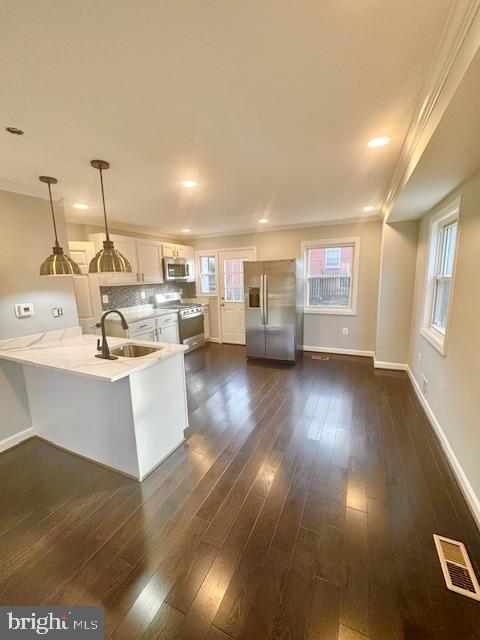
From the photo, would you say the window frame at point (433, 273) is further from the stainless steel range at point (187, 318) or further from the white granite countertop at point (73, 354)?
the stainless steel range at point (187, 318)

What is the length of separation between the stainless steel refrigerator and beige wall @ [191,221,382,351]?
55 cm

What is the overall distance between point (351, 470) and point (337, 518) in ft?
1.54

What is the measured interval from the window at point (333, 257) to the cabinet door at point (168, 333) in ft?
9.98

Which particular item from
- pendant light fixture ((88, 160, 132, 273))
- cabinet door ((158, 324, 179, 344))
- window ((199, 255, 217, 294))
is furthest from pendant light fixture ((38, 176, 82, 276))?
window ((199, 255, 217, 294))

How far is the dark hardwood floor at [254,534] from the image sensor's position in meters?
1.17

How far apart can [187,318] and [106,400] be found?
10.5 ft

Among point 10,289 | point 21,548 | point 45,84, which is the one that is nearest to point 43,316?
point 10,289

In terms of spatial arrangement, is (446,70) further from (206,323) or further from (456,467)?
(206,323)

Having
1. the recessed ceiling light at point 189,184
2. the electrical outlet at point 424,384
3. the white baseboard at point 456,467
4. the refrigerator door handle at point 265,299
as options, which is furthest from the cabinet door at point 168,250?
the white baseboard at point 456,467

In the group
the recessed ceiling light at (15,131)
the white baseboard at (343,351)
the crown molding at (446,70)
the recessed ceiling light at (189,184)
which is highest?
the recessed ceiling light at (189,184)

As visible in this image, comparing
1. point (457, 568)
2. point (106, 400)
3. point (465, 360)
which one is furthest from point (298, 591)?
point (465, 360)

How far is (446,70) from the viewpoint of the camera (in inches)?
43.4

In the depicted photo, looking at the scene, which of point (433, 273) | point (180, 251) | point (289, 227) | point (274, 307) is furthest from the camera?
point (180, 251)

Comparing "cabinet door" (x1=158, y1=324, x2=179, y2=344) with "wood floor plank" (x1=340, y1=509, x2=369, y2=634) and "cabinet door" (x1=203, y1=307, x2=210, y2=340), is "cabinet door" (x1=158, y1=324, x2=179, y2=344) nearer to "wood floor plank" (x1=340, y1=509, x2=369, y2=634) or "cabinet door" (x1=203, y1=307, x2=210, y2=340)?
"cabinet door" (x1=203, y1=307, x2=210, y2=340)
